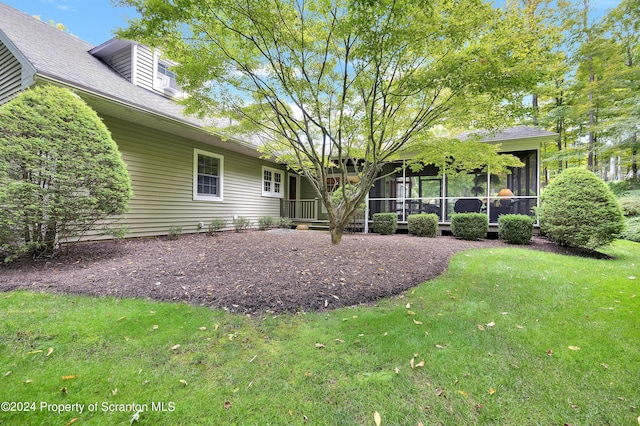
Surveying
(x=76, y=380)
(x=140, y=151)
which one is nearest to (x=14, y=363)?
(x=76, y=380)

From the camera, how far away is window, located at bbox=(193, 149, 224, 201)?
8547 mm

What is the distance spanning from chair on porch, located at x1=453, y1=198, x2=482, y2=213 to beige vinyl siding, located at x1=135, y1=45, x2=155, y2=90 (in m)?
11.0

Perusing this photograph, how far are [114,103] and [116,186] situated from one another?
6.99 feet

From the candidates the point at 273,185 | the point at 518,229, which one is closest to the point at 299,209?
the point at 273,185

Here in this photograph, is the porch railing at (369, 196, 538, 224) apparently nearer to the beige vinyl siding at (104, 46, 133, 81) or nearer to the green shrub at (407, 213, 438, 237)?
the green shrub at (407, 213, 438, 237)

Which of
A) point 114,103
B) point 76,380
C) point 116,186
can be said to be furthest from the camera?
point 114,103

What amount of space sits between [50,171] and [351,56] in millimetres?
5147

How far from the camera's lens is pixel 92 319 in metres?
2.65

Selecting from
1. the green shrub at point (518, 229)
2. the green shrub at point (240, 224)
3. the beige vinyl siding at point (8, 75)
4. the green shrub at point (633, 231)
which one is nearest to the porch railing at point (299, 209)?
the green shrub at point (240, 224)

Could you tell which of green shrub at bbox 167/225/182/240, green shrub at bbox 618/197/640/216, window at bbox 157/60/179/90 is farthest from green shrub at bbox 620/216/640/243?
window at bbox 157/60/179/90

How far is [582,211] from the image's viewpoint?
6.06 m

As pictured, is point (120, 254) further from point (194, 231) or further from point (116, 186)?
point (194, 231)

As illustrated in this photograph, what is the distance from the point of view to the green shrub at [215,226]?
8.71 m

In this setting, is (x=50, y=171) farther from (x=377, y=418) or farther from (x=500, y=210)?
(x=500, y=210)
